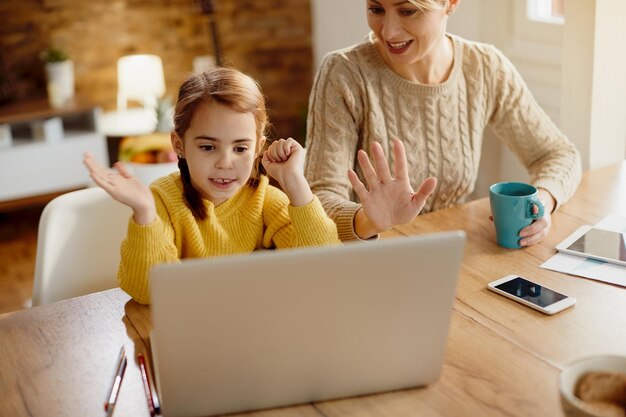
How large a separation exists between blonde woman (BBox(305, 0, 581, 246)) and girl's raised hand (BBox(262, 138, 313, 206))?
218 mm

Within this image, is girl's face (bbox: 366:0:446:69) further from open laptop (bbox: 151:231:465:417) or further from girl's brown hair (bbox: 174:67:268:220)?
open laptop (bbox: 151:231:465:417)

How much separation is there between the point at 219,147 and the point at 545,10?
170cm

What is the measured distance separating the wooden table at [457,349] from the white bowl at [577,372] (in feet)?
0.36

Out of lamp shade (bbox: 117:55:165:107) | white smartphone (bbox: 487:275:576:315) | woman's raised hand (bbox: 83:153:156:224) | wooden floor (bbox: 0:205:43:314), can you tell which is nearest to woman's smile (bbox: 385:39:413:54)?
white smartphone (bbox: 487:275:576:315)

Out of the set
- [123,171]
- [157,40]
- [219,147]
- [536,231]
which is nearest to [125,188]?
[123,171]

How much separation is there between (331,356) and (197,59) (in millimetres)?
3486

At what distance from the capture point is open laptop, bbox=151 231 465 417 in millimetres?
904

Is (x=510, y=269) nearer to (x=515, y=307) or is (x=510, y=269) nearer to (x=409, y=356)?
(x=515, y=307)

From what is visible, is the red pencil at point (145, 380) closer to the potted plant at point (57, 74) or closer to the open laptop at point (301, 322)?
the open laptop at point (301, 322)

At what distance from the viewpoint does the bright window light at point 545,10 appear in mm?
2609

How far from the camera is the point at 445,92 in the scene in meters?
1.83

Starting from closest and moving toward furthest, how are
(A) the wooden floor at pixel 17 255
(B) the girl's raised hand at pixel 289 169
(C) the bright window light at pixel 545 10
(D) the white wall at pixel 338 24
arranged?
1. (B) the girl's raised hand at pixel 289 169
2. (C) the bright window light at pixel 545 10
3. (A) the wooden floor at pixel 17 255
4. (D) the white wall at pixel 338 24

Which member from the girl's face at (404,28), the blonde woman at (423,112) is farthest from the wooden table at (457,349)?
the girl's face at (404,28)

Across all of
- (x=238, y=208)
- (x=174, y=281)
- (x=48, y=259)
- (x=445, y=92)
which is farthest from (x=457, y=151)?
(x=174, y=281)
